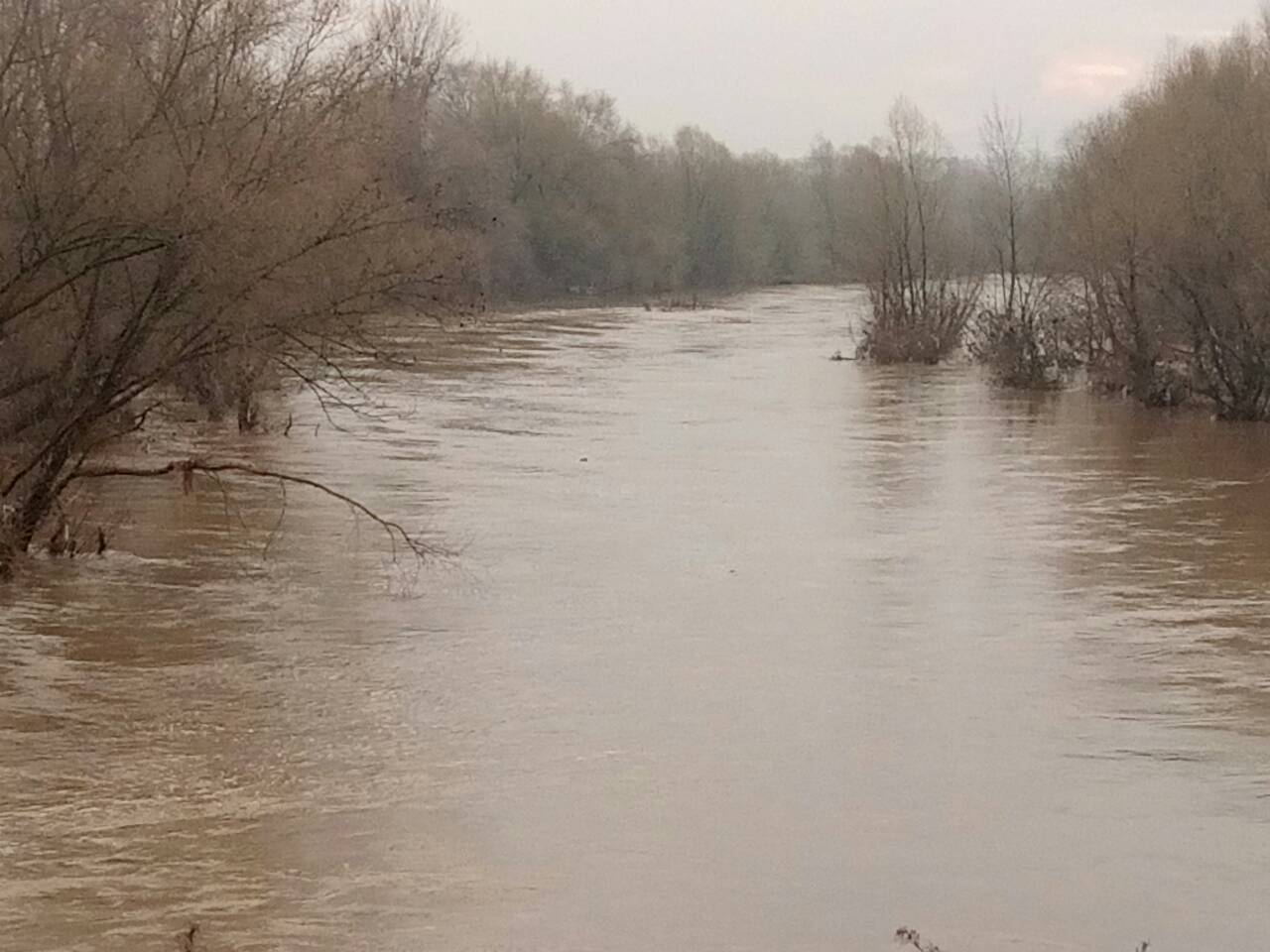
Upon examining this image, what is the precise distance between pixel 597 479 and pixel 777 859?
13.2 metres

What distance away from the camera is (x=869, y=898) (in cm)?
815

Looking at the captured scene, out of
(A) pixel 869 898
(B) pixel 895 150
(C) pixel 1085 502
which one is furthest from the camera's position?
(B) pixel 895 150

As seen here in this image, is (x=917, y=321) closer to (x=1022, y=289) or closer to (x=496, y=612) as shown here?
(x=1022, y=289)

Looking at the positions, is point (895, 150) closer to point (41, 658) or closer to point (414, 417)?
point (414, 417)

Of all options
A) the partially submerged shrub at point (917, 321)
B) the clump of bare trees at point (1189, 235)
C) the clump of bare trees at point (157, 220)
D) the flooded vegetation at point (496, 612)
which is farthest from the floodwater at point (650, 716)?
the partially submerged shrub at point (917, 321)

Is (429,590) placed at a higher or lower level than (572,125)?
lower

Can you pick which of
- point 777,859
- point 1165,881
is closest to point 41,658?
point 777,859

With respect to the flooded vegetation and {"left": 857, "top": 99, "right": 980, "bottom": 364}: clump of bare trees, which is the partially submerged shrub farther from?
the flooded vegetation

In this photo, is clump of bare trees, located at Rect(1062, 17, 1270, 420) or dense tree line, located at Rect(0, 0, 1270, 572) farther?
clump of bare trees, located at Rect(1062, 17, 1270, 420)

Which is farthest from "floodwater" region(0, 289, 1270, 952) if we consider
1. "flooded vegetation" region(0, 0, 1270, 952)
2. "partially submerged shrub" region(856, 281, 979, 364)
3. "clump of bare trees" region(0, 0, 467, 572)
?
"partially submerged shrub" region(856, 281, 979, 364)

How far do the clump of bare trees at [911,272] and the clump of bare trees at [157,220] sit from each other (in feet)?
91.2

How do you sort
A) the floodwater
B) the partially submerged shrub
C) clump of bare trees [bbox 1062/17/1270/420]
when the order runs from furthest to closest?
the partially submerged shrub, clump of bare trees [bbox 1062/17/1270/420], the floodwater

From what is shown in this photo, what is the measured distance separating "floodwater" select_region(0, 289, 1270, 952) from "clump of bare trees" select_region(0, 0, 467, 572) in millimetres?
1587

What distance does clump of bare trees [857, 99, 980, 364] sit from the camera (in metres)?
42.3
